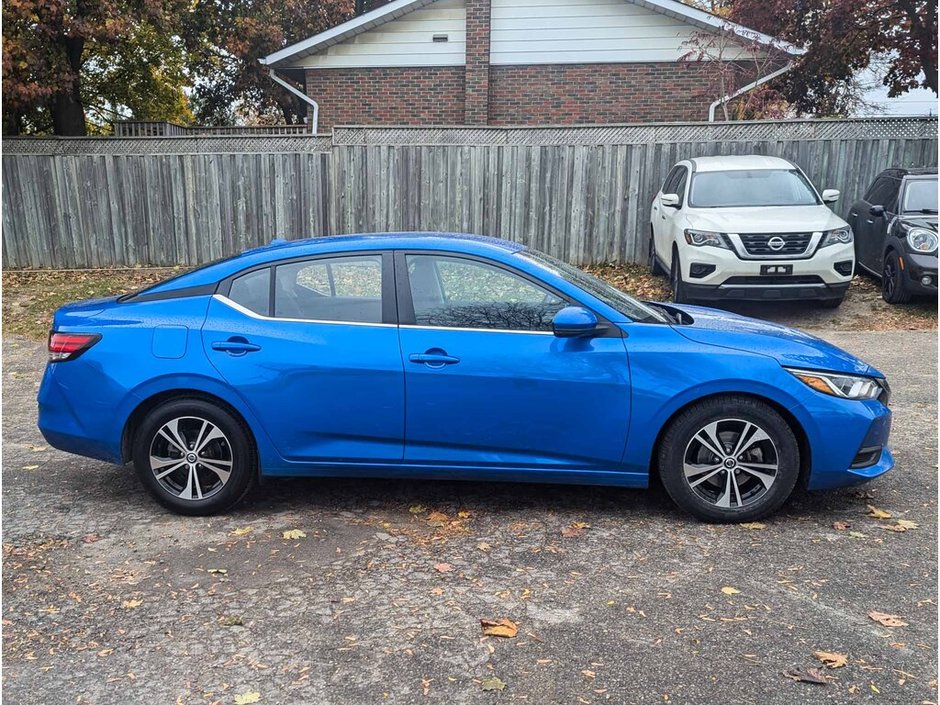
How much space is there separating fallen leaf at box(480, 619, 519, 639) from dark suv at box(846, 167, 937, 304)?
28.2 feet

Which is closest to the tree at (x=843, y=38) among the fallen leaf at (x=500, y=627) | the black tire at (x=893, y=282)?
the black tire at (x=893, y=282)

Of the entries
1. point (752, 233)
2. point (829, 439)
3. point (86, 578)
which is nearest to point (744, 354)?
point (829, 439)

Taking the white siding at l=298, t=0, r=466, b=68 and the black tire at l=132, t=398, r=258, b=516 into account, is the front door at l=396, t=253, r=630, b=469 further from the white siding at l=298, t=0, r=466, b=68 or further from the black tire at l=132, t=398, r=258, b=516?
the white siding at l=298, t=0, r=466, b=68

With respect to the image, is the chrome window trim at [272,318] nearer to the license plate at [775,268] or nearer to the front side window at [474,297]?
the front side window at [474,297]

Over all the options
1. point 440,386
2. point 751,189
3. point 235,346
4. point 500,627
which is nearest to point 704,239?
point 751,189

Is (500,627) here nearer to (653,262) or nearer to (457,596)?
(457,596)

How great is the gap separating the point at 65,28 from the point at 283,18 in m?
12.0

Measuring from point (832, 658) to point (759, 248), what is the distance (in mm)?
7324

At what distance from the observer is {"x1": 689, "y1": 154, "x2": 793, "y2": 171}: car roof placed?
11273 mm

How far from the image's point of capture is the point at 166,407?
4652 millimetres

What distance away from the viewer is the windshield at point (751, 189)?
35.7 ft

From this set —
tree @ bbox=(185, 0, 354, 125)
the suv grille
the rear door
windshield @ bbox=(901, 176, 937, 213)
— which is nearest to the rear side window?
the rear door

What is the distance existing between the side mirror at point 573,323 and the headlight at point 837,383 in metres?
1.04

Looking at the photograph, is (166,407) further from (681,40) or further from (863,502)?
(681,40)
